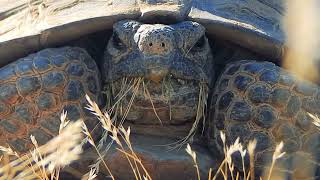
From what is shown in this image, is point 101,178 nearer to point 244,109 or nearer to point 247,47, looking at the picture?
point 244,109

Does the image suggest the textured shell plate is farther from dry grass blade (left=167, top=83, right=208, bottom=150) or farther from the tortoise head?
dry grass blade (left=167, top=83, right=208, bottom=150)

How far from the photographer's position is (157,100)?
392cm

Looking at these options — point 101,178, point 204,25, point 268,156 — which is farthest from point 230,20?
point 101,178

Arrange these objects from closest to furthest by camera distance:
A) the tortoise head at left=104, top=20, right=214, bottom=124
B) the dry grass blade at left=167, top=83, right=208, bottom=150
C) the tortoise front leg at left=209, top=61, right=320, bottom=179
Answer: the tortoise head at left=104, top=20, right=214, bottom=124 < the tortoise front leg at left=209, top=61, right=320, bottom=179 < the dry grass blade at left=167, top=83, right=208, bottom=150

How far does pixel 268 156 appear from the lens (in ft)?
12.5

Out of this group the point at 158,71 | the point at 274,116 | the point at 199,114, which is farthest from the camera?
the point at 199,114

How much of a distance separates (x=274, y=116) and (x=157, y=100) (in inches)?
24.5

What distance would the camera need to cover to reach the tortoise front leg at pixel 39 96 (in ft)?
12.5

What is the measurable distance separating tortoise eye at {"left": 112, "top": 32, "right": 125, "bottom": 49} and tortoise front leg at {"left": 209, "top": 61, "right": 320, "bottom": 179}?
65 cm

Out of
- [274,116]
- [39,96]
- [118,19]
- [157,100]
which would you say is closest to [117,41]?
[118,19]

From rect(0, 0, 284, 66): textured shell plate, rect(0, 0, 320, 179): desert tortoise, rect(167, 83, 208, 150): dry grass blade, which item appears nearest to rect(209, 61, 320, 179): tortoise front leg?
rect(0, 0, 320, 179): desert tortoise

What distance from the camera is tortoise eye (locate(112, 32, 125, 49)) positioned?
4.10 meters

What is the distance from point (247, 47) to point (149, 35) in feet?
2.60

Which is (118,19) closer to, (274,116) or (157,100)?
(157,100)
